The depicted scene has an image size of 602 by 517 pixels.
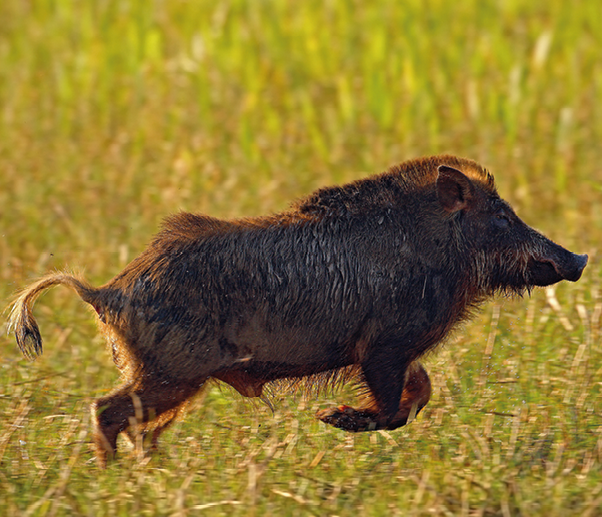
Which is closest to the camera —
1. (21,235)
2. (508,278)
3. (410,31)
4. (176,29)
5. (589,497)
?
(589,497)

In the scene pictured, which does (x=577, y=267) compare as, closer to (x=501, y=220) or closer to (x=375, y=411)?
(x=501, y=220)

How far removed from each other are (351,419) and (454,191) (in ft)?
3.84

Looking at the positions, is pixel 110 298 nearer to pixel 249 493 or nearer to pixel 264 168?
pixel 249 493

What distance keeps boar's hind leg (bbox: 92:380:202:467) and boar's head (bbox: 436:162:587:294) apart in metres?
1.46

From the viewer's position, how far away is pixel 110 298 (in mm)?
4590

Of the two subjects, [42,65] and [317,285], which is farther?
[42,65]

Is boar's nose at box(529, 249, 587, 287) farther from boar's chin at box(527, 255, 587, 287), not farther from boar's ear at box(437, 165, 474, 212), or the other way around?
boar's ear at box(437, 165, 474, 212)

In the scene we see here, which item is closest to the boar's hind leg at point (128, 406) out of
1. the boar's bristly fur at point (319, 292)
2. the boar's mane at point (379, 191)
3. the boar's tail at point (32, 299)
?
the boar's bristly fur at point (319, 292)

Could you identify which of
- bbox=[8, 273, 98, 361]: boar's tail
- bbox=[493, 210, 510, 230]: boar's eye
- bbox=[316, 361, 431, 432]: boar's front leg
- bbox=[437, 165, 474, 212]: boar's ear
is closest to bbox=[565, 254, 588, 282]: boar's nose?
bbox=[493, 210, 510, 230]: boar's eye

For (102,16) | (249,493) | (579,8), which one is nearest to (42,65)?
(102,16)

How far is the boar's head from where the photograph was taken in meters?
4.91

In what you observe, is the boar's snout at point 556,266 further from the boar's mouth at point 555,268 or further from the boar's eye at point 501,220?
the boar's eye at point 501,220

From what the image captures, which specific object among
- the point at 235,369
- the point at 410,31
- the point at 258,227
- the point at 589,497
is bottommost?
the point at 589,497

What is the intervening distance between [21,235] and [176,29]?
4.43m
